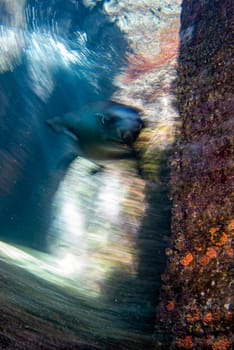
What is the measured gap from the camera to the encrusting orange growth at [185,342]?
182cm

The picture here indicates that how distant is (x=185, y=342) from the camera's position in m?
1.84

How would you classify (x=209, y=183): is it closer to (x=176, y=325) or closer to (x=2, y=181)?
(x=176, y=325)

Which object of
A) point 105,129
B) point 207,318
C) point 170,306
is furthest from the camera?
point 105,129

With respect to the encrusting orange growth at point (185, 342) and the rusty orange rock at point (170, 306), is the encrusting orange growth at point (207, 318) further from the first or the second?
the rusty orange rock at point (170, 306)

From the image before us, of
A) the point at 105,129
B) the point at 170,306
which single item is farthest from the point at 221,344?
the point at 105,129

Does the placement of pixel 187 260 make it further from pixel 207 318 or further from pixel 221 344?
pixel 221 344

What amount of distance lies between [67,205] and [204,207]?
8.60 feet

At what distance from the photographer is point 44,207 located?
16.4 feet

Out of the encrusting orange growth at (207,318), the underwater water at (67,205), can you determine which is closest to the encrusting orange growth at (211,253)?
the encrusting orange growth at (207,318)

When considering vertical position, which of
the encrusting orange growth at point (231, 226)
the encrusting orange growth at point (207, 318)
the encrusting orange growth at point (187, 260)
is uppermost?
the encrusting orange growth at point (231, 226)

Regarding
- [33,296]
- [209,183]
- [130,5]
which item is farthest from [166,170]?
[130,5]

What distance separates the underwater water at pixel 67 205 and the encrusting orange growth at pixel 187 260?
0.45 meters

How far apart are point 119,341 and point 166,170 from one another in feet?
4.98

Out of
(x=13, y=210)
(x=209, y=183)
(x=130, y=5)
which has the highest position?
(x=130, y=5)
